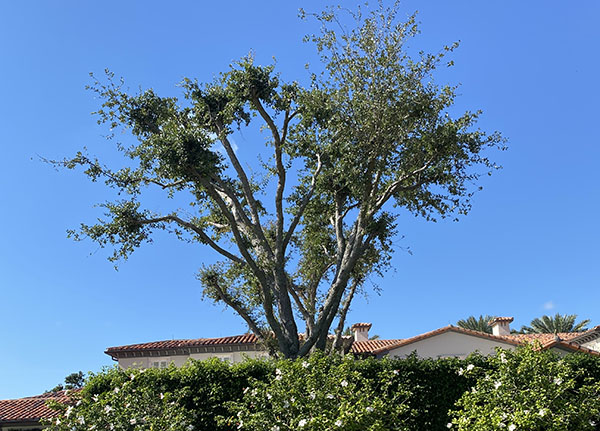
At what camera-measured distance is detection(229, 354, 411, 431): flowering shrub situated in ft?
38.9

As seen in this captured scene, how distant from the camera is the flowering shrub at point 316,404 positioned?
11.9 metres

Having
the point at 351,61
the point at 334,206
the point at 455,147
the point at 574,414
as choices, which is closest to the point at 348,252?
the point at 334,206

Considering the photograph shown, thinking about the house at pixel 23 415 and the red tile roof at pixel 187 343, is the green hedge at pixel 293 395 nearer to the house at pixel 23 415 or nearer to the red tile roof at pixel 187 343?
the house at pixel 23 415

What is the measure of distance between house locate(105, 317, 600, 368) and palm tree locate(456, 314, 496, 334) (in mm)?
8046

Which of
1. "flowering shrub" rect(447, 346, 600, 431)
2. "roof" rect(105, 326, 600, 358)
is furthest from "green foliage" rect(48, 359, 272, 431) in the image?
"roof" rect(105, 326, 600, 358)

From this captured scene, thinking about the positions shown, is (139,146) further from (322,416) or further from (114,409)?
(322,416)

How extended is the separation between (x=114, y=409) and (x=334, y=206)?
13261 millimetres

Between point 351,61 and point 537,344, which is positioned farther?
point 351,61

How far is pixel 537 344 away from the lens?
13438 mm

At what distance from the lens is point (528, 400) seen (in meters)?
11.7

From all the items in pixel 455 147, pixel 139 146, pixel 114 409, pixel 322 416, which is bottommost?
pixel 322 416

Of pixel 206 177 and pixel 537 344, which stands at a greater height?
pixel 206 177

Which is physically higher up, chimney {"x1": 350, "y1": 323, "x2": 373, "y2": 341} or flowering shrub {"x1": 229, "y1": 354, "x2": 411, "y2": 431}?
chimney {"x1": 350, "y1": 323, "x2": 373, "y2": 341}

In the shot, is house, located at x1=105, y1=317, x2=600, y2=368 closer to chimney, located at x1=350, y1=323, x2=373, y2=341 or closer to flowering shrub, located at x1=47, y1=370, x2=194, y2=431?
chimney, located at x1=350, y1=323, x2=373, y2=341
